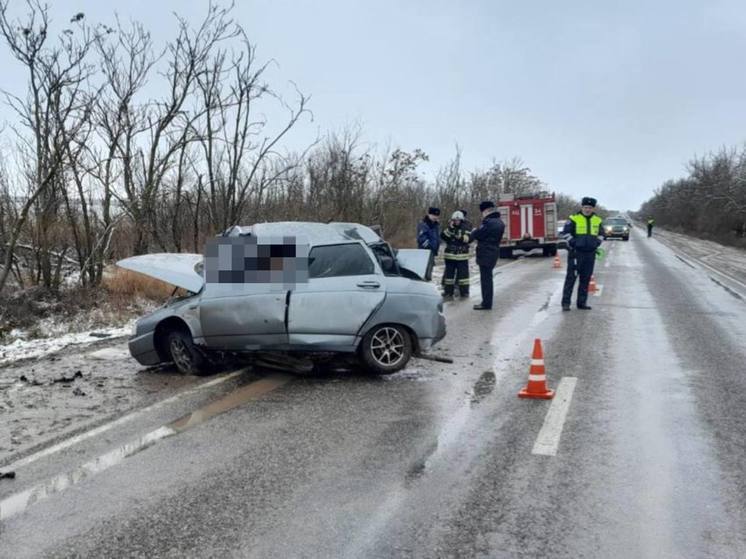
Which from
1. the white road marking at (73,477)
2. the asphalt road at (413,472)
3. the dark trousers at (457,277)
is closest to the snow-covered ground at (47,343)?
the asphalt road at (413,472)

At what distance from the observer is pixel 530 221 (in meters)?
29.0

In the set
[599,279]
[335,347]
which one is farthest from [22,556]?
[599,279]

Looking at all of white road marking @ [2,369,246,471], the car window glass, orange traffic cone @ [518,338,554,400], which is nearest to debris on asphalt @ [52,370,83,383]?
white road marking @ [2,369,246,471]

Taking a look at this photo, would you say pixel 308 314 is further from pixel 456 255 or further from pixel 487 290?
pixel 456 255

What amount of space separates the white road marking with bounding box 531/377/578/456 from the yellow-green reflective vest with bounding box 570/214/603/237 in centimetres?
619

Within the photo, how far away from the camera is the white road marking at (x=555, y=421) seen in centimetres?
496

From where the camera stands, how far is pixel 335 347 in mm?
7062

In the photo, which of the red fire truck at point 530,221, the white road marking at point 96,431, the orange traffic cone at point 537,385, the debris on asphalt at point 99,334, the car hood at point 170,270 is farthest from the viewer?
the red fire truck at point 530,221

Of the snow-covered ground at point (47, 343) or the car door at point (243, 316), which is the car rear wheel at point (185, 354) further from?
the snow-covered ground at point (47, 343)

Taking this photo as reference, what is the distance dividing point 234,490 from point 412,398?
2.50 meters

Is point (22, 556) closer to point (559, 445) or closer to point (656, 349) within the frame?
point (559, 445)

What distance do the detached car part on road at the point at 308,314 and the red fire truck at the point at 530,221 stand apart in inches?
867

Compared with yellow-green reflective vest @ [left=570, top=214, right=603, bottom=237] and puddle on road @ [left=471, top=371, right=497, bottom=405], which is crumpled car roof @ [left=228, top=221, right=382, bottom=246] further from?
yellow-green reflective vest @ [left=570, top=214, right=603, bottom=237]

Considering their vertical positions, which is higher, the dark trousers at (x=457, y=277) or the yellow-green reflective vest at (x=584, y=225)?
the yellow-green reflective vest at (x=584, y=225)
